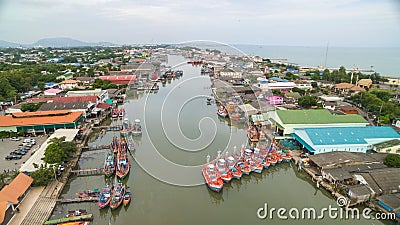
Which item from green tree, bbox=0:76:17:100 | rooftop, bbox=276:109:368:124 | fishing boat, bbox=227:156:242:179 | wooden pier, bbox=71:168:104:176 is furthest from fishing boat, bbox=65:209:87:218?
green tree, bbox=0:76:17:100

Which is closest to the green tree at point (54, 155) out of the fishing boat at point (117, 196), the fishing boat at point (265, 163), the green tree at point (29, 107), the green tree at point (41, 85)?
the fishing boat at point (117, 196)

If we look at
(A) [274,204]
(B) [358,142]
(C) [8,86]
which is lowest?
(A) [274,204]

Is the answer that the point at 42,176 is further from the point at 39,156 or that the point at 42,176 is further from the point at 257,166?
the point at 257,166

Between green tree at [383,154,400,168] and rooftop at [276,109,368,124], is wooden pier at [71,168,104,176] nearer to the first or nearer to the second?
rooftop at [276,109,368,124]

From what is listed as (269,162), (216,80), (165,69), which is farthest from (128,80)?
(269,162)

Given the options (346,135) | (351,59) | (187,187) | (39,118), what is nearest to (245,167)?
(187,187)

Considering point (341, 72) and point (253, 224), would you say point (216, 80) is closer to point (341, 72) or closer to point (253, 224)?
point (341, 72)
